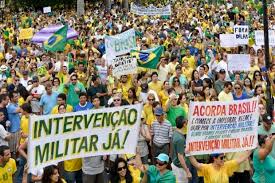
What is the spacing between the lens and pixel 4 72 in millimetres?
14875

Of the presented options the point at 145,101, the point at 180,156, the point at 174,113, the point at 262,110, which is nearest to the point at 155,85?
the point at 145,101

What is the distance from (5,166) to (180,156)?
2277mm

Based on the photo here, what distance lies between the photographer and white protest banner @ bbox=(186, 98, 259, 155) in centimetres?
797

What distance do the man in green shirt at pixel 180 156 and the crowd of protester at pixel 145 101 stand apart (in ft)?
0.04

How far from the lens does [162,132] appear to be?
9.92 meters

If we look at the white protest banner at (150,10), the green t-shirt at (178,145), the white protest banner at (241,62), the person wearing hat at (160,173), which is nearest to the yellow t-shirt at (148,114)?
the green t-shirt at (178,145)

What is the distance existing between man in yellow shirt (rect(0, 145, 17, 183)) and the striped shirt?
8.21ft

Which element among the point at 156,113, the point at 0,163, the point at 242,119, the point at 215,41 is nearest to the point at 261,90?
the point at 156,113

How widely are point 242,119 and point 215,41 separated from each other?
12.7m

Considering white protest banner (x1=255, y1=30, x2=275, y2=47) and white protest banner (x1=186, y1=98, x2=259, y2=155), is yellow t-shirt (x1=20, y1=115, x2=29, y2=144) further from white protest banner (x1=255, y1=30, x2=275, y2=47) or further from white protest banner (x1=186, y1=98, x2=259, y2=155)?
white protest banner (x1=255, y1=30, x2=275, y2=47)

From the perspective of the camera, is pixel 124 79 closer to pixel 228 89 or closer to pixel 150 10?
pixel 228 89

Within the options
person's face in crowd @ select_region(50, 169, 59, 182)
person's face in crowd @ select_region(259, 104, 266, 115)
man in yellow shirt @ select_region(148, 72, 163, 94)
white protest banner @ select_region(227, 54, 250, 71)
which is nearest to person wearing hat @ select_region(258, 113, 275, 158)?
person's face in crowd @ select_region(259, 104, 266, 115)

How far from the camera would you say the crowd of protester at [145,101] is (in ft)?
26.2

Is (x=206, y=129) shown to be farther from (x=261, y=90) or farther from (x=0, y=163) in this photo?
(x=261, y=90)
